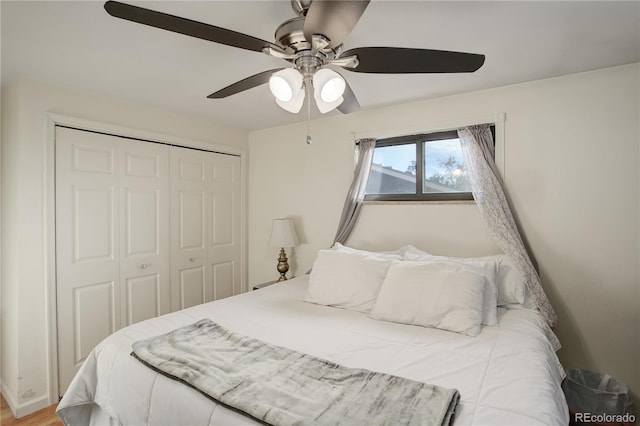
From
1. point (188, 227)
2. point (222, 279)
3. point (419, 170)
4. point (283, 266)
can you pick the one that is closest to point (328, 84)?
point (419, 170)

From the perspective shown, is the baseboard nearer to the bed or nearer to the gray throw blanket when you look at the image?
the bed

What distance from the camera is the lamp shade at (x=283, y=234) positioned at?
326 centimetres

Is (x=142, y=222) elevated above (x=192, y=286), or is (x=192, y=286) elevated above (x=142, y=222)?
(x=142, y=222)

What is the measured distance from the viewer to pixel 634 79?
2027mm

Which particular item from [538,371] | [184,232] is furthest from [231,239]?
[538,371]

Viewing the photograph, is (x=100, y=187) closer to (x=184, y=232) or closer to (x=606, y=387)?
(x=184, y=232)

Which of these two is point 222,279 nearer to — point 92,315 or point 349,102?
point 92,315

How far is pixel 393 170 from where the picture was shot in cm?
301

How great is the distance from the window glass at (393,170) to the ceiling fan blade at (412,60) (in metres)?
1.47

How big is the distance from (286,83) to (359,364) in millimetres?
1308

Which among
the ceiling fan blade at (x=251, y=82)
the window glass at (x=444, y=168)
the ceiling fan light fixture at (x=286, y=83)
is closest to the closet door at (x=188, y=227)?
the ceiling fan blade at (x=251, y=82)

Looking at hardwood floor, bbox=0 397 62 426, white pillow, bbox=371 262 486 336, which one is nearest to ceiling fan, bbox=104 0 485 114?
white pillow, bbox=371 262 486 336

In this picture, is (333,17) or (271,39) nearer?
(333,17)

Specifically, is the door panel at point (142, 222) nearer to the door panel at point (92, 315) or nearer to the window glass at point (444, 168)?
the door panel at point (92, 315)
